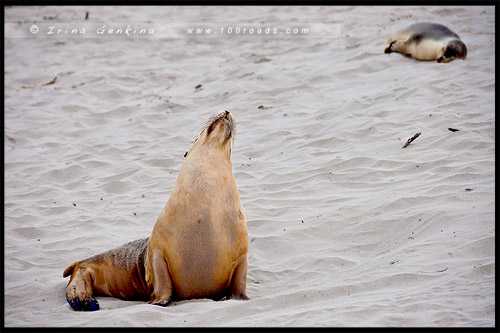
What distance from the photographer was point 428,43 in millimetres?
8766

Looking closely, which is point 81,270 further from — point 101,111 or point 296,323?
point 101,111

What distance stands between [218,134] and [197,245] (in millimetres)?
703

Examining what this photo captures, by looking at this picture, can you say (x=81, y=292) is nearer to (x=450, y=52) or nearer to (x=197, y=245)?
(x=197, y=245)

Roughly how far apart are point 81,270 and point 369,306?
1707mm

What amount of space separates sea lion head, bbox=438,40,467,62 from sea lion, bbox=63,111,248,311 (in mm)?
4775

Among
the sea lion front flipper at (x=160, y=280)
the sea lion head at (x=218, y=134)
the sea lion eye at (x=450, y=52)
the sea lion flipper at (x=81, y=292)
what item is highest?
the sea lion eye at (x=450, y=52)

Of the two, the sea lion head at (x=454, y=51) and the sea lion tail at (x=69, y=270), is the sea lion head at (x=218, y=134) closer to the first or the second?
the sea lion tail at (x=69, y=270)

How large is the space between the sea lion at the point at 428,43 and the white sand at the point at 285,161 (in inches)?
5.0

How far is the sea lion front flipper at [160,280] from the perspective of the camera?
13.0 feet

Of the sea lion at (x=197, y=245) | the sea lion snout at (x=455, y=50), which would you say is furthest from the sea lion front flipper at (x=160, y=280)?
the sea lion snout at (x=455, y=50)

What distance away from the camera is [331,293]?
3.85m

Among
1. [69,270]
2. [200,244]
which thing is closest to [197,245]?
[200,244]

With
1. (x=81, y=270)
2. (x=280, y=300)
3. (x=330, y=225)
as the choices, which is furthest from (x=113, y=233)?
(x=280, y=300)

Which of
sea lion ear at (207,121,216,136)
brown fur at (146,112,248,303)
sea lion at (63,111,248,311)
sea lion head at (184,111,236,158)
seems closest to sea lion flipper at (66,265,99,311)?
sea lion at (63,111,248,311)
